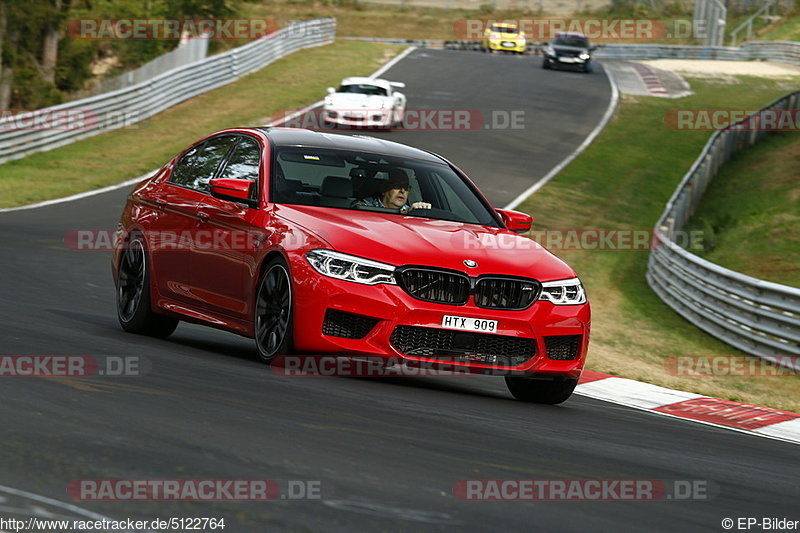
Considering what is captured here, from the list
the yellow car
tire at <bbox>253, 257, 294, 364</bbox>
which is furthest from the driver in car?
the yellow car

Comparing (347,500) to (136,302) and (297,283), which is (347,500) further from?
(136,302)

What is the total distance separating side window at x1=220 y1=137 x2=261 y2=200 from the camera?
9.15m

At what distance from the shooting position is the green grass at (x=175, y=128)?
25469 millimetres

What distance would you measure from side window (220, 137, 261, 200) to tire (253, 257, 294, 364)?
3.12ft

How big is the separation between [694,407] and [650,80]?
137 feet

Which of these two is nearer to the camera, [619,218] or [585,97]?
[619,218]

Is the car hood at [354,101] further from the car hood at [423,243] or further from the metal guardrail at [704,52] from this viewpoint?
the metal guardrail at [704,52]

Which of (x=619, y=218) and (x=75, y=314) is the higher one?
(x=75, y=314)

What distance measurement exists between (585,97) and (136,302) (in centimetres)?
3594

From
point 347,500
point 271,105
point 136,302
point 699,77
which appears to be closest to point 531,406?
point 136,302

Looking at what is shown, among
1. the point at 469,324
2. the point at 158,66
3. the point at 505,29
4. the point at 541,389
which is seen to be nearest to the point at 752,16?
the point at 505,29

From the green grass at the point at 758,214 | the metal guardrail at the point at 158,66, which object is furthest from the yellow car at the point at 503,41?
the green grass at the point at 758,214

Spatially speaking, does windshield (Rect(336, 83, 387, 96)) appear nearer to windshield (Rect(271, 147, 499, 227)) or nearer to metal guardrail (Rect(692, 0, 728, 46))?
windshield (Rect(271, 147, 499, 227))

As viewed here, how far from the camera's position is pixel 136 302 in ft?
32.6
